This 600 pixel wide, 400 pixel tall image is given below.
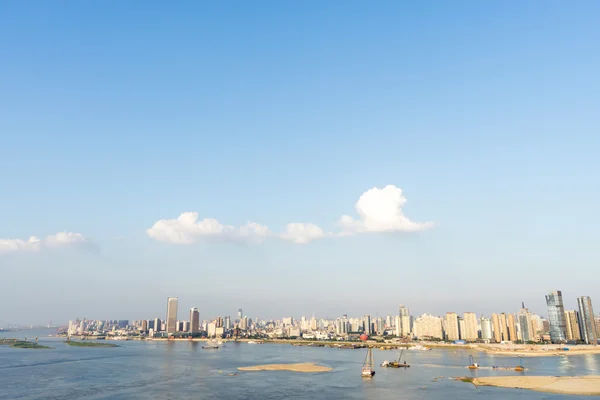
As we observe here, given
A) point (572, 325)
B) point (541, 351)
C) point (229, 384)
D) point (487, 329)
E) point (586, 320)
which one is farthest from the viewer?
point (487, 329)

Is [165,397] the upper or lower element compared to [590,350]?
upper

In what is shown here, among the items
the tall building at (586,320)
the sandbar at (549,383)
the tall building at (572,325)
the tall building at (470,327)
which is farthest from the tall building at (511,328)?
the sandbar at (549,383)

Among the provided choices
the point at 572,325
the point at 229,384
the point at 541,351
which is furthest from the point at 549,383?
the point at 572,325

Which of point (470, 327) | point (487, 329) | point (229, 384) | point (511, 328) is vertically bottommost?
Result: point (487, 329)

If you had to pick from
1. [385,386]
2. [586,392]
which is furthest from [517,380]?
[385,386]

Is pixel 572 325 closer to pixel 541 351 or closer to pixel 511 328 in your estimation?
pixel 511 328

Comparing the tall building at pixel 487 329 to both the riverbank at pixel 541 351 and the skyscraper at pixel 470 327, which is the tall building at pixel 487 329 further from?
the riverbank at pixel 541 351

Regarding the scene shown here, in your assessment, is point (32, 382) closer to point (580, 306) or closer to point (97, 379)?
point (97, 379)
